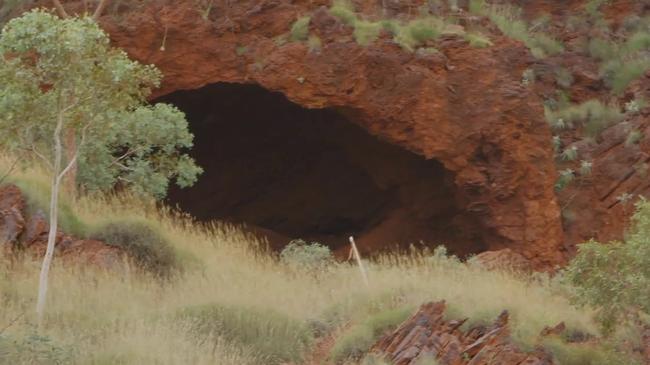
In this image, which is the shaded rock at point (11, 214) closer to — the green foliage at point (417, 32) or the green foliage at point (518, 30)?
the green foliage at point (417, 32)

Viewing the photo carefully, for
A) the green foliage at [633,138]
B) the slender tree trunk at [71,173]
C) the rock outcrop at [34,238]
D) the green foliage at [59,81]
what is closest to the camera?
the green foliage at [59,81]

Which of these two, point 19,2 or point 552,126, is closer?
point 19,2

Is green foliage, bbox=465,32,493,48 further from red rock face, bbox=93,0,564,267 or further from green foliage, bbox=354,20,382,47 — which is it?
green foliage, bbox=354,20,382,47

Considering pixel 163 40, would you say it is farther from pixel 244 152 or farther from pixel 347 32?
pixel 244 152

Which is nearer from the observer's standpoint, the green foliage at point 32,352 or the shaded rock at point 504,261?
the green foliage at point 32,352

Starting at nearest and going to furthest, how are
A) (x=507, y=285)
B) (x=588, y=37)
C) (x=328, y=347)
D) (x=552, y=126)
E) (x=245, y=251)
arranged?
(x=328, y=347) < (x=507, y=285) < (x=245, y=251) < (x=552, y=126) < (x=588, y=37)

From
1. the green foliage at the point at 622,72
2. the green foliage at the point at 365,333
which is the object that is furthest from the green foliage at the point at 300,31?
the green foliage at the point at 365,333

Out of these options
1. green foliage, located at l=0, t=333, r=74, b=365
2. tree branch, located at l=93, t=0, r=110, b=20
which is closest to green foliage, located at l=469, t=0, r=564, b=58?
tree branch, located at l=93, t=0, r=110, b=20

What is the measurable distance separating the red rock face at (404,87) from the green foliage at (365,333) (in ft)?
20.8

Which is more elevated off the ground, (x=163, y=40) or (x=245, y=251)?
(x=163, y=40)

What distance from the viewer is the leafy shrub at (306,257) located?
17500mm

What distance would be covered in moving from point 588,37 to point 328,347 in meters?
12.9

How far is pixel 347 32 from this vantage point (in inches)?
786

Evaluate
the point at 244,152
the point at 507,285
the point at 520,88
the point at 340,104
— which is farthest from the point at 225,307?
the point at 244,152
